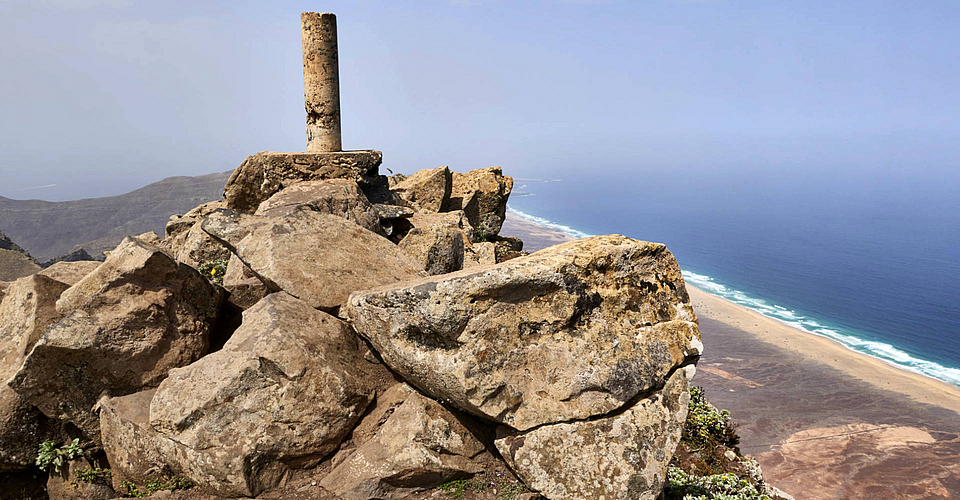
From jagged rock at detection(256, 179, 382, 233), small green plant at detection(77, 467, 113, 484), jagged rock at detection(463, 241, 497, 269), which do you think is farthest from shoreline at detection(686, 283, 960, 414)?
small green plant at detection(77, 467, 113, 484)

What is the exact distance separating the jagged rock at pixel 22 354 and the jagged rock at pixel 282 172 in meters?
6.37

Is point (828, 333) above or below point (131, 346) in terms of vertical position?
below

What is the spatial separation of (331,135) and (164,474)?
37.6 ft

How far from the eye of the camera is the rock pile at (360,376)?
22.9ft

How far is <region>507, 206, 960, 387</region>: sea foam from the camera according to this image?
7012 cm

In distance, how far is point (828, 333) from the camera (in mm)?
84250

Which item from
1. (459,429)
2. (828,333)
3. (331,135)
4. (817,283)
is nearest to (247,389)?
(459,429)

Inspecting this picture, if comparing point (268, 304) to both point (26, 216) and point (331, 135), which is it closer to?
point (331, 135)

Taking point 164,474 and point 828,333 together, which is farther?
point 828,333

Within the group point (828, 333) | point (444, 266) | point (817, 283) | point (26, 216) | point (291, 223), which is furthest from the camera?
point (817, 283)

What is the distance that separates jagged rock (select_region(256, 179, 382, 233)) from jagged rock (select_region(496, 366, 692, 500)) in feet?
21.6

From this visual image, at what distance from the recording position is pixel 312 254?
29.0ft

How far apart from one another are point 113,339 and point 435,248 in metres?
6.11

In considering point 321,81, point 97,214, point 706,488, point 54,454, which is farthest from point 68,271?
point 97,214
